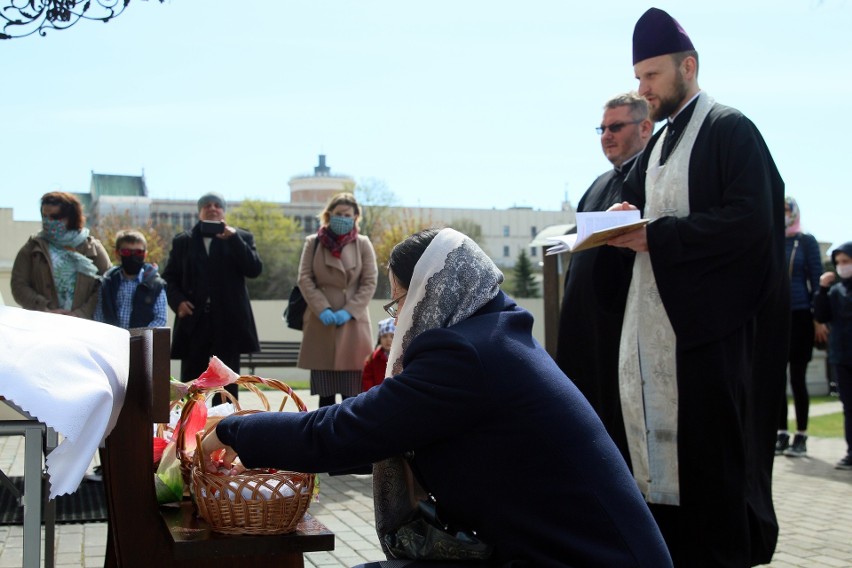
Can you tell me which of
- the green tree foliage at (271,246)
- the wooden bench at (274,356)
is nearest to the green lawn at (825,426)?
the wooden bench at (274,356)

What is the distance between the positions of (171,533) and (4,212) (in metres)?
19.9

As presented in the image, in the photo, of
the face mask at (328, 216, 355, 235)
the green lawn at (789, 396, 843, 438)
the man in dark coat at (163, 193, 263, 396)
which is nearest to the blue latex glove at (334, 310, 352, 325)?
the face mask at (328, 216, 355, 235)

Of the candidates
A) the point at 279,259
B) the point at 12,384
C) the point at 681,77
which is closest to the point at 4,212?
the point at 681,77

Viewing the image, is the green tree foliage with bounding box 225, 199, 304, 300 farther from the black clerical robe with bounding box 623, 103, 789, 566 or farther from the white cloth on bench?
the white cloth on bench

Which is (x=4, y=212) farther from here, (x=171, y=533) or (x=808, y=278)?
(x=171, y=533)

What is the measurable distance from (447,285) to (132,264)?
542 centimetres

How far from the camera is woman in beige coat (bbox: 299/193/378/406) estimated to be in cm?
825

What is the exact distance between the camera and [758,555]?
4254 mm

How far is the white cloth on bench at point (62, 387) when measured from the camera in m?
2.28

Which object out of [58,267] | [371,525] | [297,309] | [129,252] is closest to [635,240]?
[371,525]

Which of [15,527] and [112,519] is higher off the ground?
[112,519]

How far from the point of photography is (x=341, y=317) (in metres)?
8.23

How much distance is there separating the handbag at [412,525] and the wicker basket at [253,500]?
0.24 m

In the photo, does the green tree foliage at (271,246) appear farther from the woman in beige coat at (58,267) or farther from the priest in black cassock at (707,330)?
the priest in black cassock at (707,330)
